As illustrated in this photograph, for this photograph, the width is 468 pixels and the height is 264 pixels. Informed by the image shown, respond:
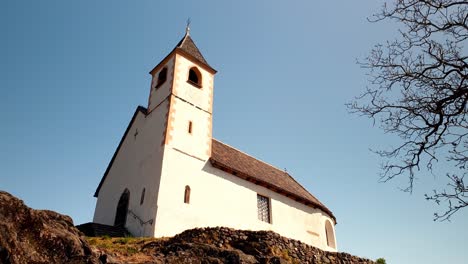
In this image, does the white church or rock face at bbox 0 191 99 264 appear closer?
rock face at bbox 0 191 99 264

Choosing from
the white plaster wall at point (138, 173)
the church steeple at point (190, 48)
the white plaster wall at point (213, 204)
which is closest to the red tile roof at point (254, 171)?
the white plaster wall at point (213, 204)

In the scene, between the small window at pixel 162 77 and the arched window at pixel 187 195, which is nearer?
the arched window at pixel 187 195

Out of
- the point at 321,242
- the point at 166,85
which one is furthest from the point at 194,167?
the point at 321,242

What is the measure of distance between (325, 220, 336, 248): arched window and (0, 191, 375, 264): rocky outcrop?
8.40 meters

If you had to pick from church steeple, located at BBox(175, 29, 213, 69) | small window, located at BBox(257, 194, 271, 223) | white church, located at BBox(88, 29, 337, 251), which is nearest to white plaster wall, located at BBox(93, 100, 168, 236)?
white church, located at BBox(88, 29, 337, 251)

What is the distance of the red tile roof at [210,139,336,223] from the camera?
20.0 meters

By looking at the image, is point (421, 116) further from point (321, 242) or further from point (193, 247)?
point (321, 242)

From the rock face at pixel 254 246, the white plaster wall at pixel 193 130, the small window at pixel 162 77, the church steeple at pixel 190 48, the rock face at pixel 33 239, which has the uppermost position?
the church steeple at pixel 190 48

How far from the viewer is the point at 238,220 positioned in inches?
736

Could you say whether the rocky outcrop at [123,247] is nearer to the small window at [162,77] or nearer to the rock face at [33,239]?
the rock face at [33,239]

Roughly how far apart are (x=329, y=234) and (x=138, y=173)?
13.1 metres

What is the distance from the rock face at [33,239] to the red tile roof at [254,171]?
12182 mm

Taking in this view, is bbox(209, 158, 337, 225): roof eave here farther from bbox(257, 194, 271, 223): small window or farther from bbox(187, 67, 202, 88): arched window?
bbox(187, 67, 202, 88): arched window

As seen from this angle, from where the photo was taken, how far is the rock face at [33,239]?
5762 millimetres
